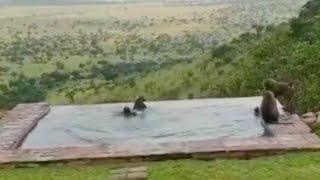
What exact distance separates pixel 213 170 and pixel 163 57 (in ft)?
114

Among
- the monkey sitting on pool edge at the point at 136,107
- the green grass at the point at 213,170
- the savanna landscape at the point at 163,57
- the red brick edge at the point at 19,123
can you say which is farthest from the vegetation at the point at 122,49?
the green grass at the point at 213,170

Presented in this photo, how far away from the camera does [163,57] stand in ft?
139

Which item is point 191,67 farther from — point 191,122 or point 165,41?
point 191,122

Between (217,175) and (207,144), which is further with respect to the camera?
(207,144)

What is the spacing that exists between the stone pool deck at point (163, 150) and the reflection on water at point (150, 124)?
1.10 ft

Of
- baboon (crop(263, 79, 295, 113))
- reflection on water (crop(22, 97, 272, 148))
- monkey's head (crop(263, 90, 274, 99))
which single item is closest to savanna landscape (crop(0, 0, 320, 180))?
reflection on water (crop(22, 97, 272, 148))

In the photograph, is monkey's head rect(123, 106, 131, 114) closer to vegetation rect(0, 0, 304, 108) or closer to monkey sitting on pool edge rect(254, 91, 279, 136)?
monkey sitting on pool edge rect(254, 91, 279, 136)

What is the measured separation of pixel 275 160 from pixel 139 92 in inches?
799

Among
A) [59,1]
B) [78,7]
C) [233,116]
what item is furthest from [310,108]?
[59,1]

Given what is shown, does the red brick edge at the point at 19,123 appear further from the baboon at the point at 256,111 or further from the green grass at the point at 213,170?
the baboon at the point at 256,111

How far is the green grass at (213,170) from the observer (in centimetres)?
753

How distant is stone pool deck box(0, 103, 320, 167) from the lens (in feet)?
26.9

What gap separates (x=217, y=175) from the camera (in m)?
7.56

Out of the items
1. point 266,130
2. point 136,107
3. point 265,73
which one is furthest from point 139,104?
point 265,73
